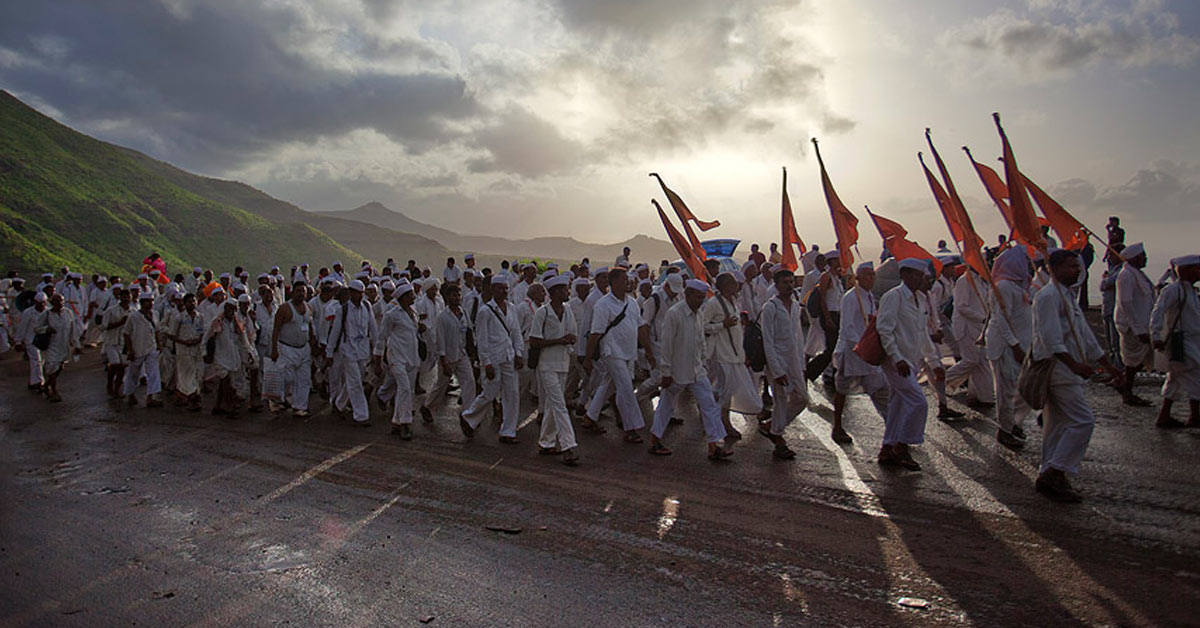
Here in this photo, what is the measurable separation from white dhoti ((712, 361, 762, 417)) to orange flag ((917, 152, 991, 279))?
2.71m

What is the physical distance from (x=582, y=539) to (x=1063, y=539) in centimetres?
332

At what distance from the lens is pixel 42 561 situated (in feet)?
15.8

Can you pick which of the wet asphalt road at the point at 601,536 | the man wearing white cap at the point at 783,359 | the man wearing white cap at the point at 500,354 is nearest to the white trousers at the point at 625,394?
the wet asphalt road at the point at 601,536

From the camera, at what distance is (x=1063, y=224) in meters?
7.89

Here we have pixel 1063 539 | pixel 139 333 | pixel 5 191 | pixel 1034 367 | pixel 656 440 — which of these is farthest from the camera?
pixel 5 191

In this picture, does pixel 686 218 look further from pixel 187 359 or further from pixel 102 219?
pixel 102 219

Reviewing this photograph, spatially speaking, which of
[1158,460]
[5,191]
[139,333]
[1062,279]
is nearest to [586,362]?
[1062,279]

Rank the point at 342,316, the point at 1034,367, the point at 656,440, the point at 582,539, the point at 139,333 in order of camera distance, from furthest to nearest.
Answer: the point at 139,333 < the point at 342,316 < the point at 656,440 < the point at 1034,367 < the point at 582,539

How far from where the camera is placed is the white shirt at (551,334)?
7523 mm

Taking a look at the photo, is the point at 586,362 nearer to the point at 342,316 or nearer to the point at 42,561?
the point at 342,316

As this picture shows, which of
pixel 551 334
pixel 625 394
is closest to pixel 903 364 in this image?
pixel 625 394

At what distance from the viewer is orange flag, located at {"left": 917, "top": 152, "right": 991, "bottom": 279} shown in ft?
24.2

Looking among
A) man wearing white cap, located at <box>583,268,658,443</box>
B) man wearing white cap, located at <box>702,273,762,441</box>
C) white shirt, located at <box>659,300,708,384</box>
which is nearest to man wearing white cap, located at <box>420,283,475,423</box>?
man wearing white cap, located at <box>583,268,658,443</box>

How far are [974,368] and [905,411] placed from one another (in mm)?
3414
